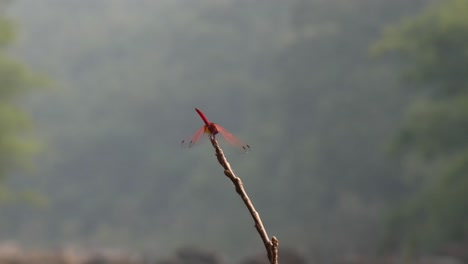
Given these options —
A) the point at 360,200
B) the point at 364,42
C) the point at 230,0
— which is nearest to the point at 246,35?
the point at 230,0

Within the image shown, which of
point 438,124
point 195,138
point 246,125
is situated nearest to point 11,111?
point 246,125

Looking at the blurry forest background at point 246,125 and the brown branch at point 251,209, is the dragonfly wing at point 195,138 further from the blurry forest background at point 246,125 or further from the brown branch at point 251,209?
the blurry forest background at point 246,125

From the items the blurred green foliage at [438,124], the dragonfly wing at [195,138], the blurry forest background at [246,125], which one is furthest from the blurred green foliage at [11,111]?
the dragonfly wing at [195,138]

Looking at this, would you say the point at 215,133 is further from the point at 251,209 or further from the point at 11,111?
the point at 11,111

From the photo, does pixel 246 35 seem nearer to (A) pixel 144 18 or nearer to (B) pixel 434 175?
(A) pixel 144 18

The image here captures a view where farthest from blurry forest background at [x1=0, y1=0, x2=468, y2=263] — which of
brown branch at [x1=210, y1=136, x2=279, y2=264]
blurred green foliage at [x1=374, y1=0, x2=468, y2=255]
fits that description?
brown branch at [x1=210, y1=136, x2=279, y2=264]

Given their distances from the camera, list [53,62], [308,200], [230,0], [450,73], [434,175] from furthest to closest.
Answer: [53,62]
[230,0]
[308,200]
[434,175]
[450,73]

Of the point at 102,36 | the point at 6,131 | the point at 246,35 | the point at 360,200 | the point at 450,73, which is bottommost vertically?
the point at 450,73
